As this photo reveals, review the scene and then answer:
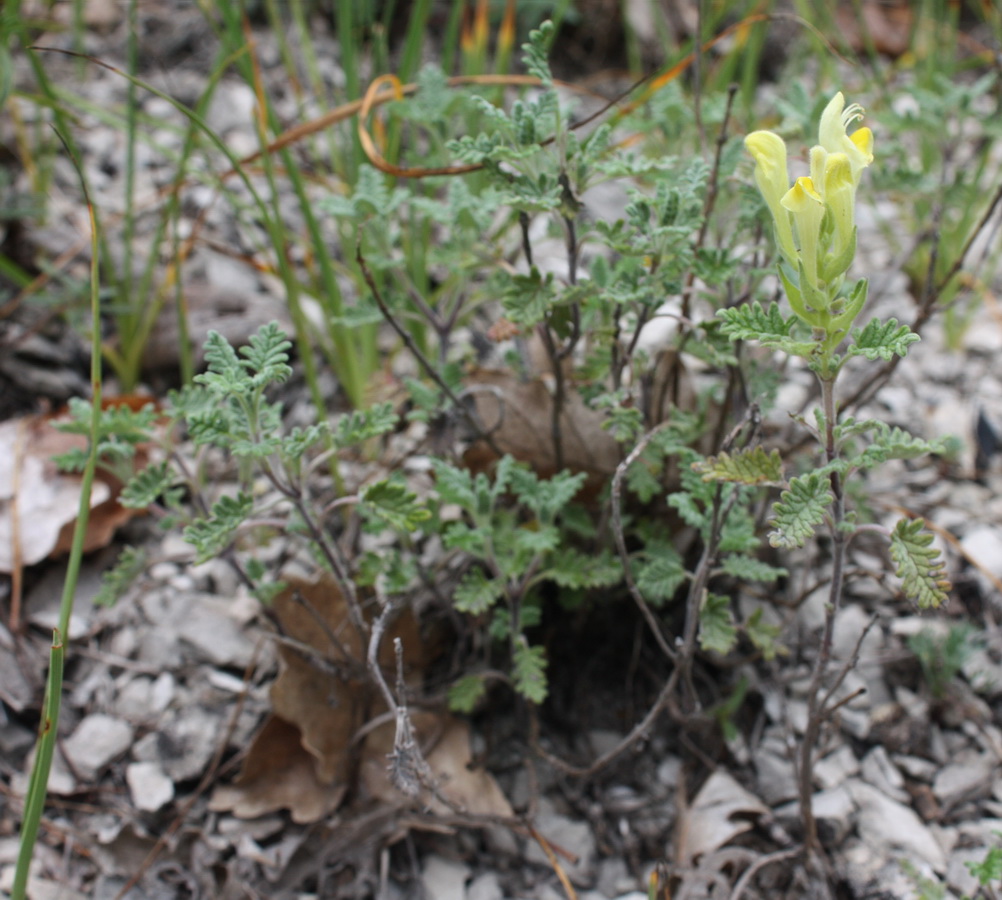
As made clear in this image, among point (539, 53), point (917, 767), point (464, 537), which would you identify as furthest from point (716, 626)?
point (539, 53)

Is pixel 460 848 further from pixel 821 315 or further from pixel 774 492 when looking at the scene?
pixel 821 315

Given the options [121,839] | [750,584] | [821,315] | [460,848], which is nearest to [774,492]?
[750,584]

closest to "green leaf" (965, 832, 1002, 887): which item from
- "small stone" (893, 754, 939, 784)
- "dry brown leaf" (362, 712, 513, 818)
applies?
"small stone" (893, 754, 939, 784)

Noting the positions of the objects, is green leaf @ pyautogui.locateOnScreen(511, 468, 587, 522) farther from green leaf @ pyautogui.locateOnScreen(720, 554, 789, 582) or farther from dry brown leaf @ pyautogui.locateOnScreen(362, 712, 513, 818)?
dry brown leaf @ pyautogui.locateOnScreen(362, 712, 513, 818)

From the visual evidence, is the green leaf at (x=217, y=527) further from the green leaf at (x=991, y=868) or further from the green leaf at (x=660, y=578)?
the green leaf at (x=991, y=868)

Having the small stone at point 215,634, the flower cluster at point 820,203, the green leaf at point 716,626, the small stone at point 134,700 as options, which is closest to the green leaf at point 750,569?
the green leaf at point 716,626

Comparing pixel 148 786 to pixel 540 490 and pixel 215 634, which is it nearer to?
pixel 215 634
